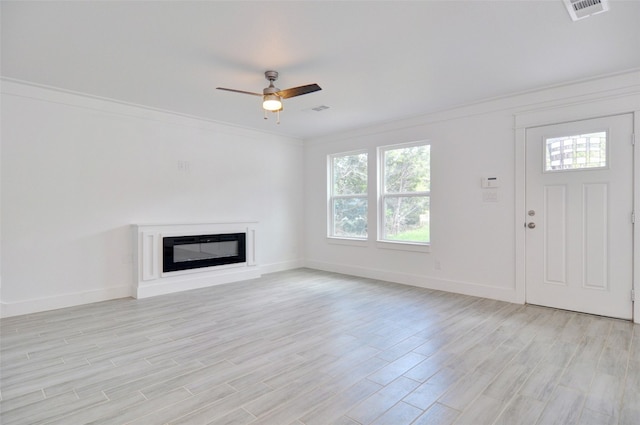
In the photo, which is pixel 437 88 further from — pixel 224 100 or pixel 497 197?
pixel 224 100

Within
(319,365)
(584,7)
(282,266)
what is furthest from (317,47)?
(282,266)

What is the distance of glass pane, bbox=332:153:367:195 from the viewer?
6.09 m

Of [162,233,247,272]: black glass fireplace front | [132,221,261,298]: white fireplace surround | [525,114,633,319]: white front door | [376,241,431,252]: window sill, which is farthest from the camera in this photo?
[376,241,431,252]: window sill

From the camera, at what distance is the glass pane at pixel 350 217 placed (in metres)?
6.09

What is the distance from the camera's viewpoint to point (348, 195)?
6.30 metres

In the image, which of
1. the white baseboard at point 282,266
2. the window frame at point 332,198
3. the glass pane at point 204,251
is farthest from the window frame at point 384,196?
the glass pane at point 204,251

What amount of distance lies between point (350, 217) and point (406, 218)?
1197mm

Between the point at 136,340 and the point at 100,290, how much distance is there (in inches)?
68.7

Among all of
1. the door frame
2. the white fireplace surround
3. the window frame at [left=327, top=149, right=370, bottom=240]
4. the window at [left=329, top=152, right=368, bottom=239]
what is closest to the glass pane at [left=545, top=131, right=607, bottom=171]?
the door frame

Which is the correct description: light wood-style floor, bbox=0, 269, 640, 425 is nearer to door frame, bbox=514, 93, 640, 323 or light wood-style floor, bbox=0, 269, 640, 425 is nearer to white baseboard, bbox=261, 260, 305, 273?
door frame, bbox=514, 93, 640, 323

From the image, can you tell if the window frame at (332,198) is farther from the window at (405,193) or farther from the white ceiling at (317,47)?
the white ceiling at (317,47)

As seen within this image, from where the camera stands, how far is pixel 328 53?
3072mm

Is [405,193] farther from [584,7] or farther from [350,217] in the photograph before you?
[584,7]

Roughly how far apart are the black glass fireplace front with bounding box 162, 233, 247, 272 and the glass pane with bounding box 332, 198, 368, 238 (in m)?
1.84
